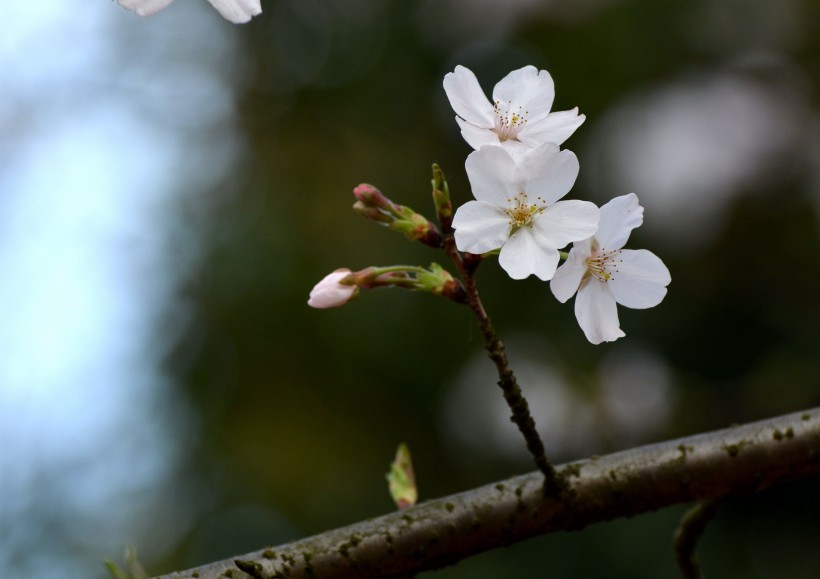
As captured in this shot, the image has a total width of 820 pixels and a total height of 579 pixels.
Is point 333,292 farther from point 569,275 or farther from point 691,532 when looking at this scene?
point 691,532

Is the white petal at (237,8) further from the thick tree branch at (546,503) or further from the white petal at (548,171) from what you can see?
the thick tree branch at (546,503)

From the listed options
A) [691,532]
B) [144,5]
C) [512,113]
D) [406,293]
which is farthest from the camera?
[406,293]

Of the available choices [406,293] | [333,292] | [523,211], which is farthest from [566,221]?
[406,293]

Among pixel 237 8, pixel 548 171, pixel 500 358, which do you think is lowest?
pixel 500 358

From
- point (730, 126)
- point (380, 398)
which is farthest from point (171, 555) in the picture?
point (730, 126)

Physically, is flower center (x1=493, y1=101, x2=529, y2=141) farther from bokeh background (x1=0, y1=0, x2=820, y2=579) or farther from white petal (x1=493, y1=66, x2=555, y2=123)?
bokeh background (x1=0, y1=0, x2=820, y2=579)

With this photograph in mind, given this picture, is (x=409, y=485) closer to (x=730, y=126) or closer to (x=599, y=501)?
(x=599, y=501)

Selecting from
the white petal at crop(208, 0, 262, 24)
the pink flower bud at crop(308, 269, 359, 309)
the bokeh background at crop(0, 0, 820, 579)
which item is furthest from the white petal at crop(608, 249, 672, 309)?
the bokeh background at crop(0, 0, 820, 579)
